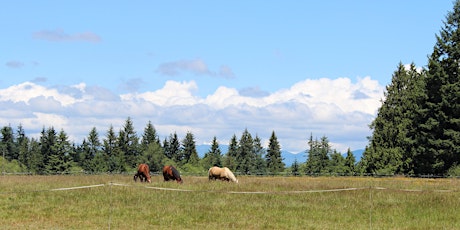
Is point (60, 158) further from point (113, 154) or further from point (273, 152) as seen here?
point (273, 152)

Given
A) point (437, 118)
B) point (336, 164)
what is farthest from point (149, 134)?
point (437, 118)

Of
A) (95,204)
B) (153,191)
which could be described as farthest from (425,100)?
(95,204)

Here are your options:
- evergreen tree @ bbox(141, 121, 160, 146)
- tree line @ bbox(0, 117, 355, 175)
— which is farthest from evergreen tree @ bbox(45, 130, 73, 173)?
evergreen tree @ bbox(141, 121, 160, 146)

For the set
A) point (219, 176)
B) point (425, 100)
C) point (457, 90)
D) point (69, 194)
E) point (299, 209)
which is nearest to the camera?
point (299, 209)

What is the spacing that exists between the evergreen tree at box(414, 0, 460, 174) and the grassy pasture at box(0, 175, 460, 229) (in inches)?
1076

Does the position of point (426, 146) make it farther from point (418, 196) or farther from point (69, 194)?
point (69, 194)

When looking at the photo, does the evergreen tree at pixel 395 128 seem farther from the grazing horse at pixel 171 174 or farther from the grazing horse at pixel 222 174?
the grazing horse at pixel 171 174

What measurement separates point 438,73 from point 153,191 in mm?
37624

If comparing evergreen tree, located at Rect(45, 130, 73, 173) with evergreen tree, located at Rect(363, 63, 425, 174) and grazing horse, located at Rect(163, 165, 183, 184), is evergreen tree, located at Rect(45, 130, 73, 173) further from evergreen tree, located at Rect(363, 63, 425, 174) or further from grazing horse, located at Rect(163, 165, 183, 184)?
grazing horse, located at Rect(163, 165, 183, 184)

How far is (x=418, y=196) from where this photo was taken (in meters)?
26.5

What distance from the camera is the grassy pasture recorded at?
789 inches

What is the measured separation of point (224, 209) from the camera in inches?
898

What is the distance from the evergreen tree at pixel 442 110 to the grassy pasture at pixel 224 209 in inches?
1076

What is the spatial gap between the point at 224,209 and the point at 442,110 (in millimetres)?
39202
